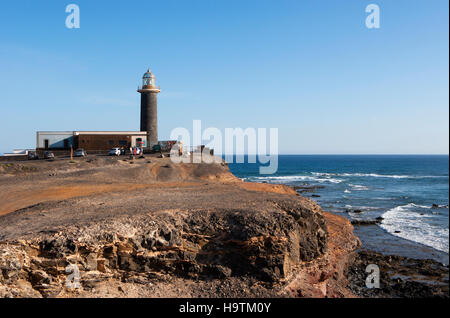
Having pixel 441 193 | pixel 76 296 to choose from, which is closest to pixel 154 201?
pixel 76 296

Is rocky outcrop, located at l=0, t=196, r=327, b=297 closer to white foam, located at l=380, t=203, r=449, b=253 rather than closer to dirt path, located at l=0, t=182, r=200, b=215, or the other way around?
dirt path, located at l=0, t=182, r=200, b=215

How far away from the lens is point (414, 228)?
32.2 metres

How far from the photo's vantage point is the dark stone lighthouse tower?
159 ft

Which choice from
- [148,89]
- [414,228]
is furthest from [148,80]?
[414,228]

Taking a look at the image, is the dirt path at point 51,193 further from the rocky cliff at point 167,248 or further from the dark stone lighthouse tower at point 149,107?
the dark stone lighthouse tower at point 149,107

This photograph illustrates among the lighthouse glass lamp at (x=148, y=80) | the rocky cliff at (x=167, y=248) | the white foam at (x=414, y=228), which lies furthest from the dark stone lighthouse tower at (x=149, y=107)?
the white foam at (x=414, y=228)

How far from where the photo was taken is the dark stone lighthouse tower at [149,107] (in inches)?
1912

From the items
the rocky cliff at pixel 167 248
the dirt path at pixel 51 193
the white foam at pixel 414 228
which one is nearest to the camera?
the rocky cliff at pixel 167 248

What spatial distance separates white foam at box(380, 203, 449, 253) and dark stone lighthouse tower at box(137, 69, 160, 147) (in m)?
33.3

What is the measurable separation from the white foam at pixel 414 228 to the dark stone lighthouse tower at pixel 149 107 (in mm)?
33300

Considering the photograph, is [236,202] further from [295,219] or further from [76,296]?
[76,296]

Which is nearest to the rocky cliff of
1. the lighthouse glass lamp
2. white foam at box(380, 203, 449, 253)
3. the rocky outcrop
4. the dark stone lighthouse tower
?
the rocky outcrop
